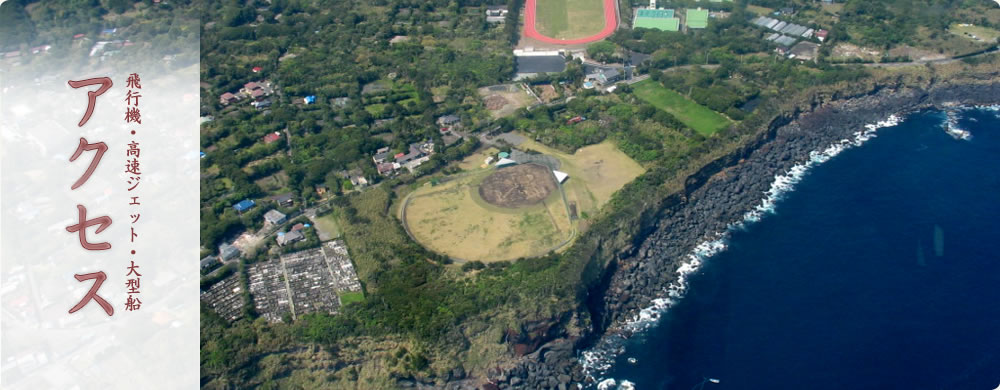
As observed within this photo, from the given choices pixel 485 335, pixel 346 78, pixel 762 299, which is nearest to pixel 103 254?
pixel 485 335

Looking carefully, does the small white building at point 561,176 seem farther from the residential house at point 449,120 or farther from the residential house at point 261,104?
the residential house at point 261,104

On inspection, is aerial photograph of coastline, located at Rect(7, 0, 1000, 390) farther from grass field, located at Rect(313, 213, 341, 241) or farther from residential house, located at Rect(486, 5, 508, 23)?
residential house, located at Rect(486, 5, 508, 23)

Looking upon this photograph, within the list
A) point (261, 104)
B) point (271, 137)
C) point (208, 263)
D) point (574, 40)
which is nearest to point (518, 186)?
point (208, 263)

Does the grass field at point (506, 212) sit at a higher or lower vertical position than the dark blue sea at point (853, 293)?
higher

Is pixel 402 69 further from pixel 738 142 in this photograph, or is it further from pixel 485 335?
pixel 485 335

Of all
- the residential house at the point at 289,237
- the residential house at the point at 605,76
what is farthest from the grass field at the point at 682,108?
the residential house at the point at 289,237

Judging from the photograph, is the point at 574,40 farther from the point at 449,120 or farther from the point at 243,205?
the point at 243,205

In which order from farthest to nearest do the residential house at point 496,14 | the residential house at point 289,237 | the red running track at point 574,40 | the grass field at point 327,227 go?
the residential house at point 496,14
the red running track at point 574,40
the grass field at point 327,227
the residential house at point 289,237

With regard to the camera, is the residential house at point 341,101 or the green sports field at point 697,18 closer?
the residential house at point 341,101

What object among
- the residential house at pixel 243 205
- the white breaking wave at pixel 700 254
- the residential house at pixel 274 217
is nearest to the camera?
the white breaking wave at pixel 700 254
